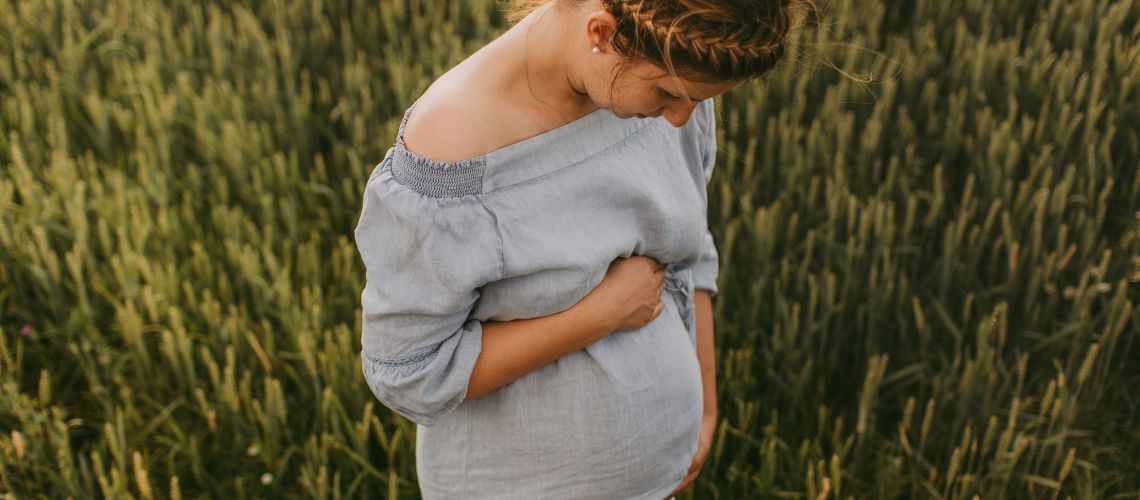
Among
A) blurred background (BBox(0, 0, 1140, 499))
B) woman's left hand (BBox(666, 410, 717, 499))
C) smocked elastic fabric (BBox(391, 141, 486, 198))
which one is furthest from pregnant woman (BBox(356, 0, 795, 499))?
blurred background (BBox(0, 0, 1140, 499))

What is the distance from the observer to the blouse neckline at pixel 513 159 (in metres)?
0.99

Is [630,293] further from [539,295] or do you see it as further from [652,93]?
[652,93]

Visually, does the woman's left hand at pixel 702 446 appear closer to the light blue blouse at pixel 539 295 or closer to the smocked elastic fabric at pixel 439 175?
the light blue blouse at pixel 539 295

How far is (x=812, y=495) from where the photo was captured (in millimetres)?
1689

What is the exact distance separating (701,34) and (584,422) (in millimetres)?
514

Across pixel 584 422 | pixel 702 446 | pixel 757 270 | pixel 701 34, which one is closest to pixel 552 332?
pixel 584 422

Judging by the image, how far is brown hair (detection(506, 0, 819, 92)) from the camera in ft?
3.12

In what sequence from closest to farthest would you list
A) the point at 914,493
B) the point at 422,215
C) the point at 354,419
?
the point at 422,215 → the point at 914,493 → the point at 354,419

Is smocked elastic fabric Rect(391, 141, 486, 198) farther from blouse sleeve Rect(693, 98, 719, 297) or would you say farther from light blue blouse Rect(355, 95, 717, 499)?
blouse sleeve Rect(693, 98, 719, 297)

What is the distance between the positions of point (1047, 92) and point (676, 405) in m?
1.76

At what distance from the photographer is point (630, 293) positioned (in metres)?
1.17

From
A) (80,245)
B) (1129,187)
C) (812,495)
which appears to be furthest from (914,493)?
(80,245)

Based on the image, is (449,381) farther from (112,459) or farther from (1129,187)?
(1129,187)

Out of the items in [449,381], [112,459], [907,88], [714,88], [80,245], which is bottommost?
[112,459]
